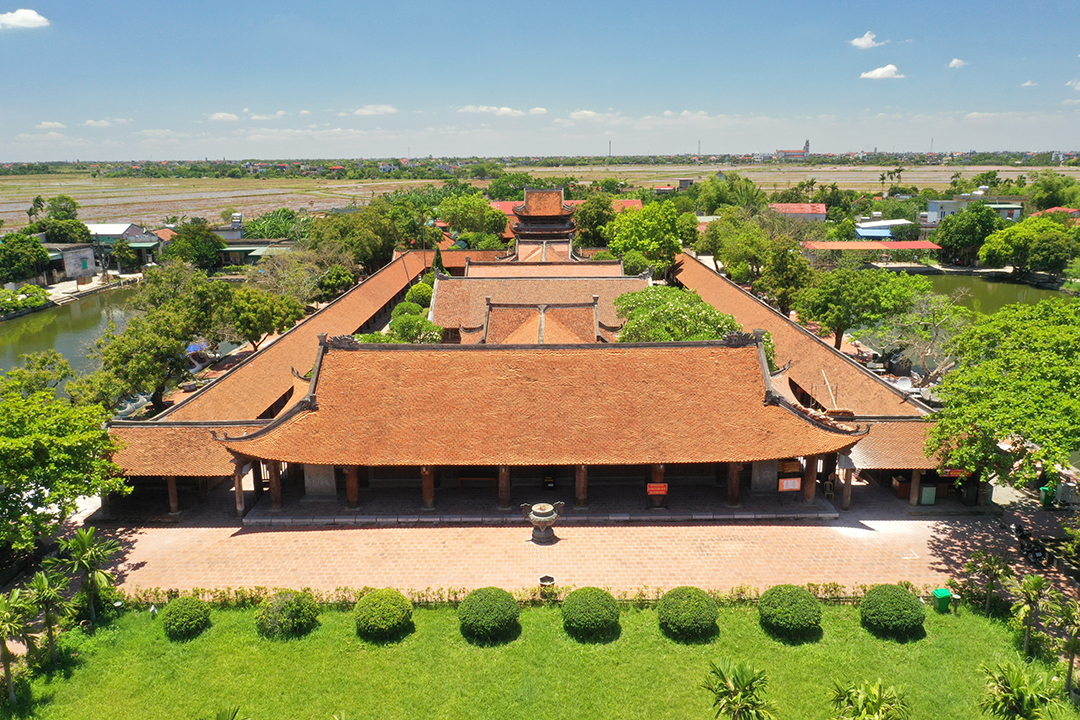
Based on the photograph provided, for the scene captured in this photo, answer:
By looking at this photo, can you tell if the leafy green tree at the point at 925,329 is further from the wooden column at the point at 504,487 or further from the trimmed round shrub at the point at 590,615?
the trimmed round shrub at the point at 590,615

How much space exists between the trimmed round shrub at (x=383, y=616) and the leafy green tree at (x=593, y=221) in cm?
6380

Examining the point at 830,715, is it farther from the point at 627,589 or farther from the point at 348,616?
the point at 348,616

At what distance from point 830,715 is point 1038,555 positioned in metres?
11.2

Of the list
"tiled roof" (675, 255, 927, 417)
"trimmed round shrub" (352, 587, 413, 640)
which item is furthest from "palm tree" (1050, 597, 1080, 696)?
"trimmed round shrub" (352, 587, 413, 640)

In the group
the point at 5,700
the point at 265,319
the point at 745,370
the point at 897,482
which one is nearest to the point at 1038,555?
the point at 897,482

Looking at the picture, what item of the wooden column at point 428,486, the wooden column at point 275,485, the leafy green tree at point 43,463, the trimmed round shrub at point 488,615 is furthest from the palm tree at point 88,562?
the trimmed round shrub at point 488,615

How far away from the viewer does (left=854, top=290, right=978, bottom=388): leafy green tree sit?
36.3 metres

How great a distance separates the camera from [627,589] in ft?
68.9

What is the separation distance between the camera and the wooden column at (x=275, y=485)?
24781 millimetres

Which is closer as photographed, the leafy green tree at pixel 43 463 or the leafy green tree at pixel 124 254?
the leafy green tree at pixel 43 463

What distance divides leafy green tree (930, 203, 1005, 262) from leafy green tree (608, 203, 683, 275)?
135 ft

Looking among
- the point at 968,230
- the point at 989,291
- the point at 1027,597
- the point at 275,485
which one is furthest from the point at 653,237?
the point at 1027,597

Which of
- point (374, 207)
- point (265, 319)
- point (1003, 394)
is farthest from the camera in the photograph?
point (374, 207)

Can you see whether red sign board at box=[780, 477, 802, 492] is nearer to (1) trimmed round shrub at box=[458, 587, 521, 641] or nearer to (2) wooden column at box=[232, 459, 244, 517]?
(1) trimmed round shrub at box=[458, 587, 521, 641]
